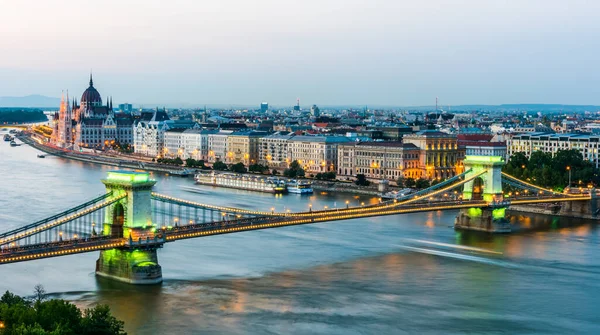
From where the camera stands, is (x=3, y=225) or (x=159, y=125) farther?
(x=159, y=125)

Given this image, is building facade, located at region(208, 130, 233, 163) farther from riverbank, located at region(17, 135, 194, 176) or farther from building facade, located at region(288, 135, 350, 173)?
building facade, located at region(288, 135, 350, 173)

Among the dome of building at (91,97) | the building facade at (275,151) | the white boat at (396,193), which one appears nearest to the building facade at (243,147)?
the building facade at (275,151)

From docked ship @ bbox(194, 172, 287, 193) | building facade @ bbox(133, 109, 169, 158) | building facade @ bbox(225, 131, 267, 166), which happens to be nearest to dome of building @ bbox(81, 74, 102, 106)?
building facade @ bbox(133, 109, 169, 158)

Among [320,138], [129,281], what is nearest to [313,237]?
[129,281]

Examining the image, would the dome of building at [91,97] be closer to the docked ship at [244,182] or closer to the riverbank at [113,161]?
the riverbank at [113,161]

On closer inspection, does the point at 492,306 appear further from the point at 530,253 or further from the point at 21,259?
the point at 21,259

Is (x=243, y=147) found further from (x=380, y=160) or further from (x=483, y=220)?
(x=483, y=220)

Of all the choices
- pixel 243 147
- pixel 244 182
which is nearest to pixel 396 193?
pixel 244 182

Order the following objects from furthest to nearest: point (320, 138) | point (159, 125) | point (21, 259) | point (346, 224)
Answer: point (159, 125), point (320, 138), point (346, 224), point (21, 259)
